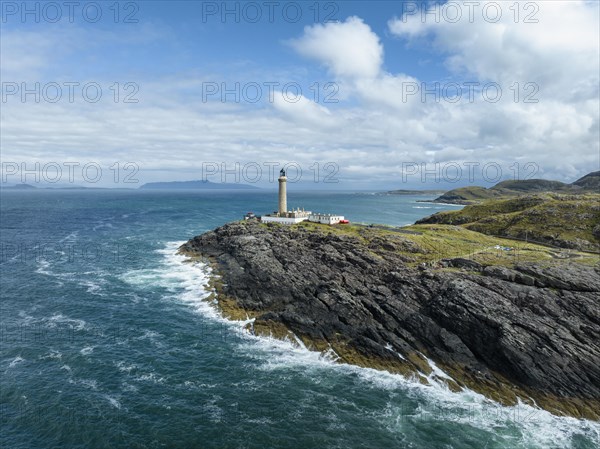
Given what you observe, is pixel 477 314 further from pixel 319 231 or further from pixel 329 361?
pixel 319 231

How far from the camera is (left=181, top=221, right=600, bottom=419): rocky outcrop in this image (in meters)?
40.8

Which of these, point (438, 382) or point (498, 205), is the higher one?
point (498, 205)

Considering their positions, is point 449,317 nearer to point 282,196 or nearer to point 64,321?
point 64,321

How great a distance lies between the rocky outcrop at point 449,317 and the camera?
134ft

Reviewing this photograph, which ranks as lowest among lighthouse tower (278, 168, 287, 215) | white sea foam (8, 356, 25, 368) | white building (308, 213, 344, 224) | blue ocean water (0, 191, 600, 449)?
blue ocean water (0, 191, 600, 449)

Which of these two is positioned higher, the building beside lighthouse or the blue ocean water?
the building beside lighthouse

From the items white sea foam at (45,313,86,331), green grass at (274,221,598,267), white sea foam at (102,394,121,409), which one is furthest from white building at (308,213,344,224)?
white sea foam at (102,394,121,409)

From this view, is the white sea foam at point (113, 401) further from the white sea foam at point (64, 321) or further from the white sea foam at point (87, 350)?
the white sea foam at point (64, 321)

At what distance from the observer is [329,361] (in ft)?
152

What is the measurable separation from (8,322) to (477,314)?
220ft

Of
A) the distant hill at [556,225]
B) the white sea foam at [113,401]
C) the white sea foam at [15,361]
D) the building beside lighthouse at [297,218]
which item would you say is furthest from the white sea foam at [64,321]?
the distant hill at [556,225]

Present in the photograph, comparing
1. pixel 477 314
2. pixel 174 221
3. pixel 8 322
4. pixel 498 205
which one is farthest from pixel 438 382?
pixel 174 221

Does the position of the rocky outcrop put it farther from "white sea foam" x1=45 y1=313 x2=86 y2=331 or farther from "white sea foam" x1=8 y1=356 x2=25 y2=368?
"white sea foam" x1=8 y1=356 x2=25 y2=368

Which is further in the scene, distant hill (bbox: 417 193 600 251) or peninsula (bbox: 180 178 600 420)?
distant hill (bbox: 417 193 600 251)
